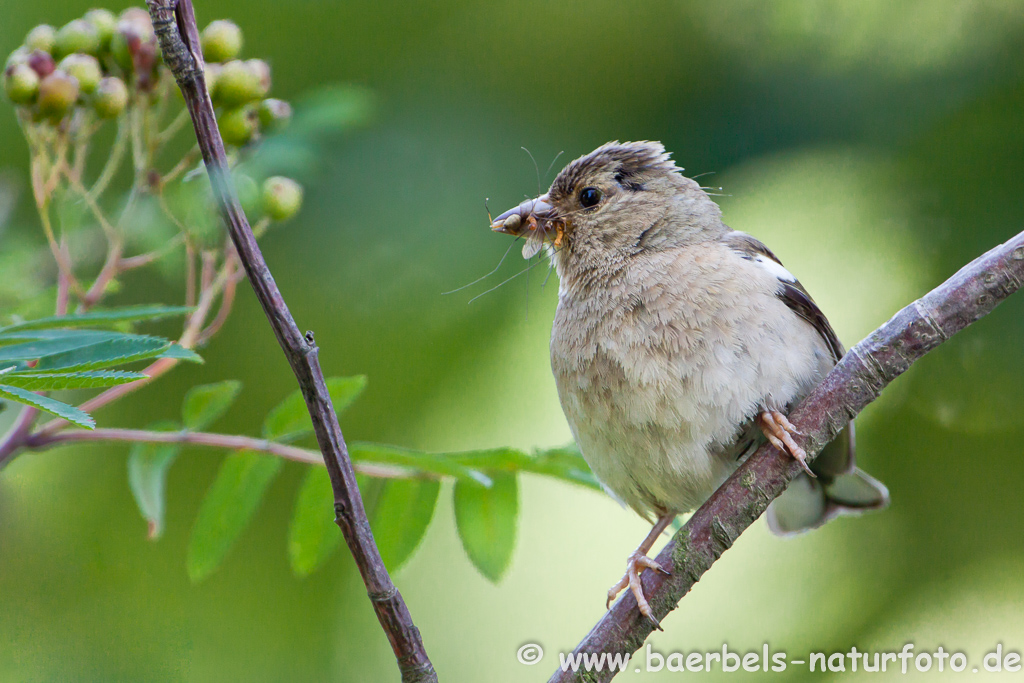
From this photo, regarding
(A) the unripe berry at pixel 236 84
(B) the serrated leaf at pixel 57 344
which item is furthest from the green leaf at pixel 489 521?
(A) the unripe berry at pixel 236 84

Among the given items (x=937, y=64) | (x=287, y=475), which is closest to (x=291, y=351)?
(x=287, y=475)

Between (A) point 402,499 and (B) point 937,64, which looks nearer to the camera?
(A) point 402,499

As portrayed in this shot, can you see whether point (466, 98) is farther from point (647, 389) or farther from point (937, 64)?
point (647, 389)

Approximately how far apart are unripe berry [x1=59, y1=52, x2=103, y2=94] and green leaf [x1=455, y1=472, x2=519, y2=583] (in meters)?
1.33

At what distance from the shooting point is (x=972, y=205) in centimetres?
459

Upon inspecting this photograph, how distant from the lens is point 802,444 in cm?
173

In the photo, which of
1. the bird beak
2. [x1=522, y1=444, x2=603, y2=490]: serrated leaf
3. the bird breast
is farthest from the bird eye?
[x1=522, y1=444, x2=603, y2=490]: serrated leaf

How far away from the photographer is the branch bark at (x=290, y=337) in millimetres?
1114

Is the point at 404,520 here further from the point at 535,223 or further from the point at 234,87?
the point at 234,87

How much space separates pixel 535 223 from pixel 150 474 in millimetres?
1330

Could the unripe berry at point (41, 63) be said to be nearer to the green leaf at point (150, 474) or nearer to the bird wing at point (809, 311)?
the green leaf at point (150, 474)

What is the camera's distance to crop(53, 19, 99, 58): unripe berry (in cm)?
202

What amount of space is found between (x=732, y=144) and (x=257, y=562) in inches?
140

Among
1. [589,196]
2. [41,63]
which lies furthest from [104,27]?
[589,196]
